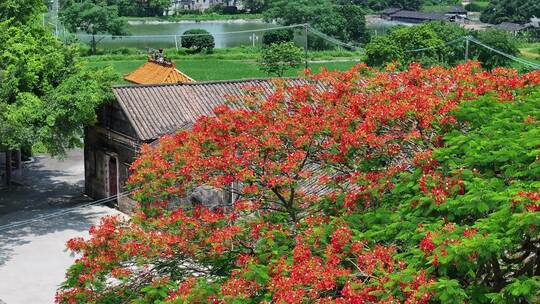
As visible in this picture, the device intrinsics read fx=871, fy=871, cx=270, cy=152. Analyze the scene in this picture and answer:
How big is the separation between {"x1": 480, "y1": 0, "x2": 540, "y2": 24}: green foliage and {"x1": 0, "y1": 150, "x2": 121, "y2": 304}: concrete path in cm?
6722

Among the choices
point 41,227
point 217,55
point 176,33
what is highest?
point 176,33

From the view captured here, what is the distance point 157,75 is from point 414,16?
68328 mm

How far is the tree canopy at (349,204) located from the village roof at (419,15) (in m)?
82.0

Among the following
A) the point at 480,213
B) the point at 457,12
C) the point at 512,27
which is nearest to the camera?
the point at 480,213

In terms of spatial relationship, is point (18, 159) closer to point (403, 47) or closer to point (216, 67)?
point (403, 47)

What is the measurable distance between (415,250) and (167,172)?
446 centimetres

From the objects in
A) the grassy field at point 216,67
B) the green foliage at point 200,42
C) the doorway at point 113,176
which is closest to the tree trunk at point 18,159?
the doorway at point 113,176

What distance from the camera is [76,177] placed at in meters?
27.0

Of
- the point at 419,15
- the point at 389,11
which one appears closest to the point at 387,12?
the point at 389,11

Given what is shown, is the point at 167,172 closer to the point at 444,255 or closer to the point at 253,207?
the point at 253,207

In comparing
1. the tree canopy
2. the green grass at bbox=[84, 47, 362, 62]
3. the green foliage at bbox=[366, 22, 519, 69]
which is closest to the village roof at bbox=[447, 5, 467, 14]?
the green grass at bbox=[84, 47, 362, 62]

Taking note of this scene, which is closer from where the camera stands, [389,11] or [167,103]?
[167,103]

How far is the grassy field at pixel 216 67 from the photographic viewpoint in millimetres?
53438

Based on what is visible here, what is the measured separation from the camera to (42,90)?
21391mm
